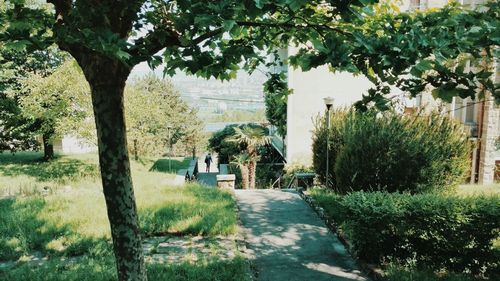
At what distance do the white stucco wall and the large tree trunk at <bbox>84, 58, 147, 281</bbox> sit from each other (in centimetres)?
1872

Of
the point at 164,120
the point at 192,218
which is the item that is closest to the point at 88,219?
the point at 192,218

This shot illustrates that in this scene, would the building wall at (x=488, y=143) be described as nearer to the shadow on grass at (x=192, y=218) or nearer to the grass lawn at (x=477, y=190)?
the grass lawn at (x=477, y=190)

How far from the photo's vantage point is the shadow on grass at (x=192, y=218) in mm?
9438

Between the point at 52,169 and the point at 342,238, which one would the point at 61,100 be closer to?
the point at 52,169

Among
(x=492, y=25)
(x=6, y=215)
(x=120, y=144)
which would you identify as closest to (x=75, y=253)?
(x=6, y=215)

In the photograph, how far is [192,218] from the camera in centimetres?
995

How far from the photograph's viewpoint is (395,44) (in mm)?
2912

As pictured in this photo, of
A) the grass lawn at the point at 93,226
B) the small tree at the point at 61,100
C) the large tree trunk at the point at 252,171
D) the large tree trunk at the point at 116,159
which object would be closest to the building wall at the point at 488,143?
the large tree trunk at the point at 252,171

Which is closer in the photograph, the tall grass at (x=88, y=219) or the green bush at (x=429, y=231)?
the green bush at (x=429, y=231)

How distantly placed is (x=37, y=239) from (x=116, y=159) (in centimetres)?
610

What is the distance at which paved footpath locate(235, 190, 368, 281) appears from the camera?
7465 millimetres

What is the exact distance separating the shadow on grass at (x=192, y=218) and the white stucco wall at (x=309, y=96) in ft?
38.7

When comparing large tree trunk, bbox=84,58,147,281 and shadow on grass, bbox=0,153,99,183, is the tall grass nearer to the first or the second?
large tree trunk, bbox=84,58,147,281

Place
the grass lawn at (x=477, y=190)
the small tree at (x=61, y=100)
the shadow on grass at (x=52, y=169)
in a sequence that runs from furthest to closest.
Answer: the small tree at (x=61, y=100) → the shadow on grass at (x=52, y=169) → the grass lawn at (x=477, y=190)
